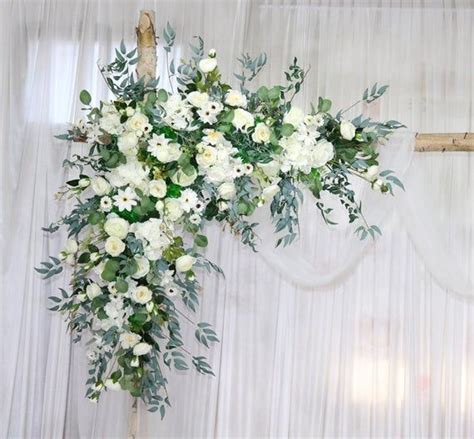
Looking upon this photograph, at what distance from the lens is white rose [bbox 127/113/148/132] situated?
2.23 metres

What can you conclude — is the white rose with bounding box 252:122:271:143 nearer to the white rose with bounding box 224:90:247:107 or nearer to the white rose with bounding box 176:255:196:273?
the white rose with bounding box 224:90:247:107

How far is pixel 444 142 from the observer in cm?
278

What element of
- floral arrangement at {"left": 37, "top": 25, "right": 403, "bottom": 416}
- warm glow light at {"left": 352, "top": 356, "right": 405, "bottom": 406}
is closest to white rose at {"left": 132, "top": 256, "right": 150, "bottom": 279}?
floral arrangement at {"left": 37, "top": 25, "right": 403, "bottom": 416}

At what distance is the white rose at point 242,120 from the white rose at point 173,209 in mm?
298

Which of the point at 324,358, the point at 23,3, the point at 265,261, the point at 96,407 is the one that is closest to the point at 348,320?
the point at 324,358

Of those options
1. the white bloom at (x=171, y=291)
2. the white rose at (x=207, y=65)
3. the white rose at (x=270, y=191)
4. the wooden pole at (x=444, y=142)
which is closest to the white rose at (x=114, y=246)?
the white bloom at (x=171, y=291)

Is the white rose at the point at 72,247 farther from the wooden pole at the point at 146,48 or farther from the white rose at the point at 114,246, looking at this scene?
the wooden pole at the point at 146,48

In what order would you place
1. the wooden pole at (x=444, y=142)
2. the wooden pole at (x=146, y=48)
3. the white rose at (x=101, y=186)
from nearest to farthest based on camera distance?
the white rose at (x=101, y=186) → the wooden pole at (x=146, y=48) → the wooden pole at (x=444, y=142)

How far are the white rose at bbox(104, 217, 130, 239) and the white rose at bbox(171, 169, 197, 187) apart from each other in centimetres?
20

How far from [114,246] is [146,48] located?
2.44 ft

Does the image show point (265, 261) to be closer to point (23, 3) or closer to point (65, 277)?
point (65, 277)

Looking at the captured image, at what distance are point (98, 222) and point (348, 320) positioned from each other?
1.10 meters

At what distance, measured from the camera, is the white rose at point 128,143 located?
224 centimetres

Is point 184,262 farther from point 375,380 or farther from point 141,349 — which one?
point 375,380
